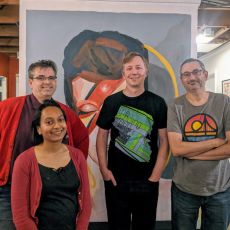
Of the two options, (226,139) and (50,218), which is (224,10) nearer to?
(226,139)

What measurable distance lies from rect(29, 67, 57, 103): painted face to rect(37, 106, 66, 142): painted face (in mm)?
207

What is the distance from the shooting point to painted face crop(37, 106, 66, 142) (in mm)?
1625

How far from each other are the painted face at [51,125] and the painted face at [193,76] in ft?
2.70

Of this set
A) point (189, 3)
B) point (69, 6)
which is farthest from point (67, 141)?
point (189, 3)

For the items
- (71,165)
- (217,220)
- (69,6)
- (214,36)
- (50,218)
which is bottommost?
(217,220)

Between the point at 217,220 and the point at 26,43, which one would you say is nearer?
the point at 217,220

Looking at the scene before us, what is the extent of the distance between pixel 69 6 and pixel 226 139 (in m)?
1.61

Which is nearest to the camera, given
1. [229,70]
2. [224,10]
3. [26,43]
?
[26,43]

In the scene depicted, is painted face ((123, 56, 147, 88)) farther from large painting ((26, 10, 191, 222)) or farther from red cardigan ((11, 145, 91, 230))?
red cardigan ((11, 145, 91, 230))

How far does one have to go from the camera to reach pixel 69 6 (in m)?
2.61

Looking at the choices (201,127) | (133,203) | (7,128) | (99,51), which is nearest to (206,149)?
(201,127)

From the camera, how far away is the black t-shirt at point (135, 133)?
2070mm

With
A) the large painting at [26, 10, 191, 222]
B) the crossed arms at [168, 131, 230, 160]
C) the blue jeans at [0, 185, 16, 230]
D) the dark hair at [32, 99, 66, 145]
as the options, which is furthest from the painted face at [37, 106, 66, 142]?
the large painting at [26, 10, 191, 222]

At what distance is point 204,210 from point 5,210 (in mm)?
1158
